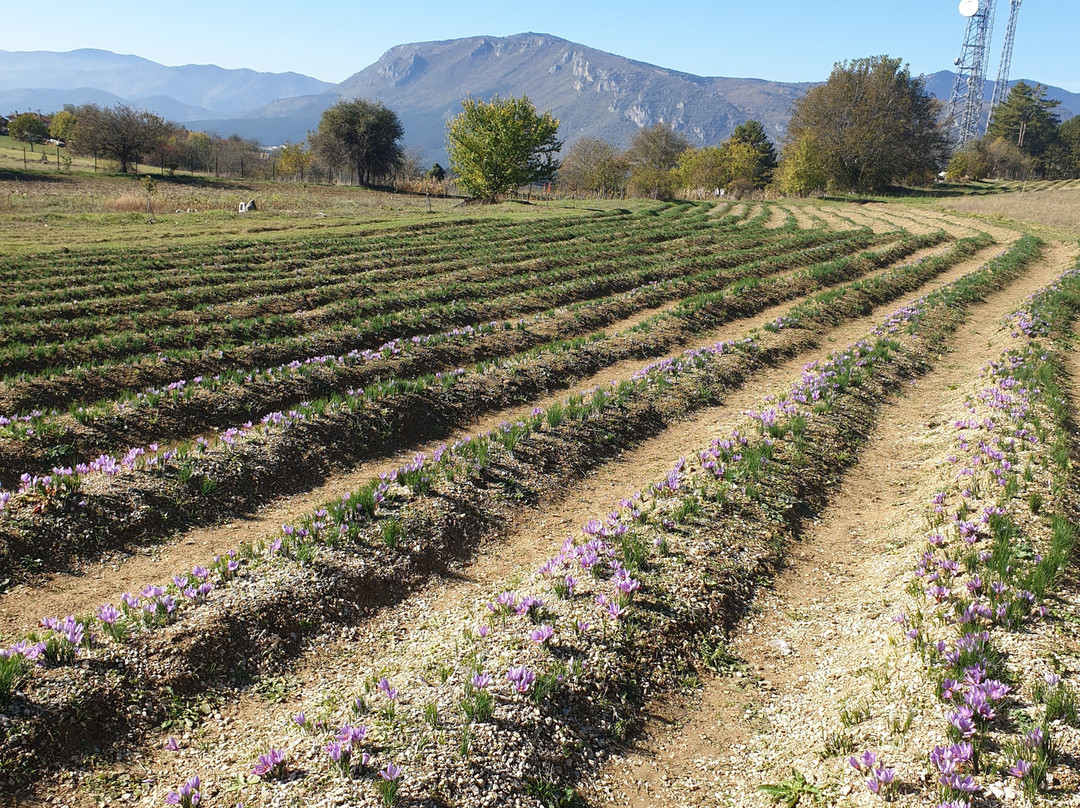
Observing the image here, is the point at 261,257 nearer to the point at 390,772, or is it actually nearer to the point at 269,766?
the point at 269,766

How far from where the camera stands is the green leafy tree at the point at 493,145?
6519 cm

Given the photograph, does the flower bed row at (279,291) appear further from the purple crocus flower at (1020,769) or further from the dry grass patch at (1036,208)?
the dry grass patch at (1036,208)

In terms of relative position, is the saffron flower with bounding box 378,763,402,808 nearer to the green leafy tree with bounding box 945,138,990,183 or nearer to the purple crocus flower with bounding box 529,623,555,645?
the purple crocus flower with bounding box 529,623,555,645

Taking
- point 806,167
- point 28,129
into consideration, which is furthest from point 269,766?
point 28,129

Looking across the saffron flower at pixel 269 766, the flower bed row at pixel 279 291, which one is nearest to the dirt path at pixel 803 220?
the flower bed row at pixel 279 291

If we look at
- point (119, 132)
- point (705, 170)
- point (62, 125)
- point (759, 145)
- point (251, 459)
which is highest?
point (759, 145)

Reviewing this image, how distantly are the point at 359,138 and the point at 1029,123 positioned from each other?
128137mm

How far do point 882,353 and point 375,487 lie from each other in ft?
42.7

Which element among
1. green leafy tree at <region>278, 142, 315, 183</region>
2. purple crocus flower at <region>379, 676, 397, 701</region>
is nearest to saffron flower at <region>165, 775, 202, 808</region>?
purple crocus flower at <region>379, 676, 397, 701</region>

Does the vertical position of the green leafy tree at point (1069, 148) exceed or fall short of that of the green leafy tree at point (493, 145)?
it exceeds it

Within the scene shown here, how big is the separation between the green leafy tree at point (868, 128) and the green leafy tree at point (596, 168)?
93.2ft

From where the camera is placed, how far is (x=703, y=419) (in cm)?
1327

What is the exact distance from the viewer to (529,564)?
27.4 feet

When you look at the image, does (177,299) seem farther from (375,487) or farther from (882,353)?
(882,353)
